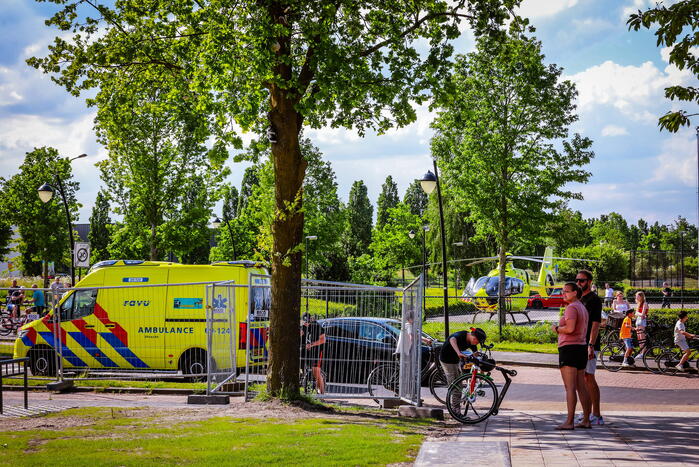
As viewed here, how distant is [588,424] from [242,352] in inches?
247

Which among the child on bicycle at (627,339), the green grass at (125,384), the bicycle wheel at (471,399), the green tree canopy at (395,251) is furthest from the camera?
the green tree canopy at (395,251)

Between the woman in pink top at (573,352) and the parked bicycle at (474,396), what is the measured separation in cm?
111

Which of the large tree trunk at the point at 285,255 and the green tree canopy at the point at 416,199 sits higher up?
the green tree canopy at the point at 416,199

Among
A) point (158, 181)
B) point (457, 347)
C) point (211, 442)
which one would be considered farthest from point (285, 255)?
point (158, 181)

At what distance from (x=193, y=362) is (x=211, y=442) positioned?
722 centimetres

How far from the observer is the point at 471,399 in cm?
994

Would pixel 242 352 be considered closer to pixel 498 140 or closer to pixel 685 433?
pixel 685 433

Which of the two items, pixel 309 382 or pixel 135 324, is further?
pixel 135 324

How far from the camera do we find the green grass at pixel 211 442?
6.52 metres

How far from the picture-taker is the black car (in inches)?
446

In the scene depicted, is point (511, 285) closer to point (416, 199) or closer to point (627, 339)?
point (627, 339)

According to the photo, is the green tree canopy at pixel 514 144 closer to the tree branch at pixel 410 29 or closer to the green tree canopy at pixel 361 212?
the tree branch at pixel 410 29

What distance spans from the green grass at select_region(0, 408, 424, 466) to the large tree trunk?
1.93 meters

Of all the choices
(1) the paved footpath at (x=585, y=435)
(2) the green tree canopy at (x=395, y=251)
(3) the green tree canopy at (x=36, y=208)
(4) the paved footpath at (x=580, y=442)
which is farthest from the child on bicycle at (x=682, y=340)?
(2) the green tree canopy at (x=395, y=251)
